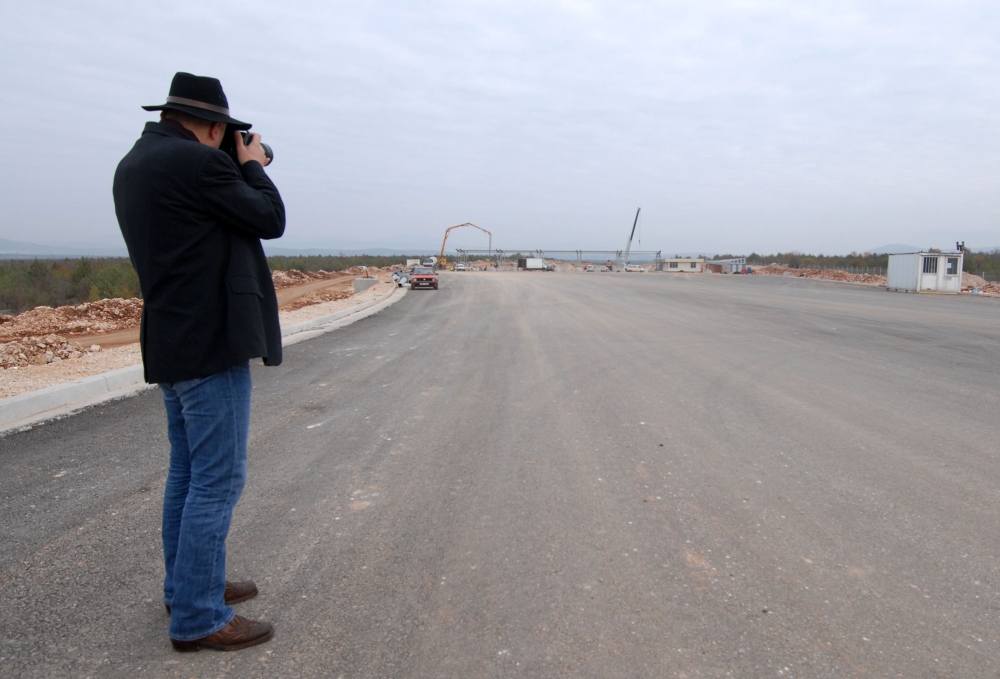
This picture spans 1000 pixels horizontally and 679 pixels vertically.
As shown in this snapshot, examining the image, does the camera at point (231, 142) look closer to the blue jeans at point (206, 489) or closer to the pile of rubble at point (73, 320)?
the blue jeans at point (206, 489)

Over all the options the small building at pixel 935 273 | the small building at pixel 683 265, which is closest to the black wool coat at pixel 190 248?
the small building at pixel 935 273

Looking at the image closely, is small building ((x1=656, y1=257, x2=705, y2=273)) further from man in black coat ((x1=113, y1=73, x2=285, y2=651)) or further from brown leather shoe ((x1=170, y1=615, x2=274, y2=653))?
brown leather shoe ((x1=170, y1=615, x2=274, y2=653))

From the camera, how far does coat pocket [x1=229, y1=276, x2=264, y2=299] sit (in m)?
2.50

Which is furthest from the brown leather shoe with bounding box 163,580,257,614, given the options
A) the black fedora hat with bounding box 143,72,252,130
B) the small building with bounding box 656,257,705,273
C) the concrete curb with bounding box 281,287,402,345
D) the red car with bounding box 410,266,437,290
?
the small building with bounding box 656,257,705,273

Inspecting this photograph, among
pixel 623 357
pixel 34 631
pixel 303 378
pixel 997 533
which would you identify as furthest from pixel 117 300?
pixel 997 533

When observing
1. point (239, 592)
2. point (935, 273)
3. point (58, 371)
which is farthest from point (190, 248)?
point (935, 273)

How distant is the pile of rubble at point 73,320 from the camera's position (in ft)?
50.0

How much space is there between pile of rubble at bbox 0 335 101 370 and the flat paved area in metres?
4.47

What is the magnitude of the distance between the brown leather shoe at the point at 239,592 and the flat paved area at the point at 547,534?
5 cm

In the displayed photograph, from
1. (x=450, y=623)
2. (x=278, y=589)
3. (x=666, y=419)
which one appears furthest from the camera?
(x=666, y=419)

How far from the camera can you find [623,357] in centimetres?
1011

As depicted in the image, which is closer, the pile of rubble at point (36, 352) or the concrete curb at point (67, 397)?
the concrete curb at point (67, 397)

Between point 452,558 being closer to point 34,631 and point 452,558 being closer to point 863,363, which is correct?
point 34,631

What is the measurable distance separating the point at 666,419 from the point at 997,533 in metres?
2.83
